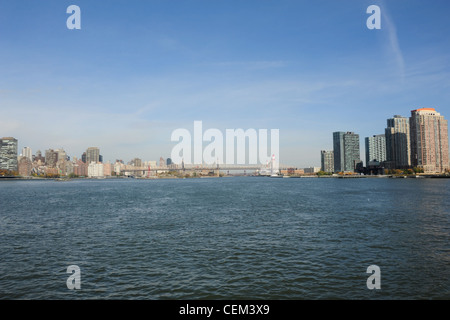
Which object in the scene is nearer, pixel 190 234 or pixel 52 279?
pixel 52 279

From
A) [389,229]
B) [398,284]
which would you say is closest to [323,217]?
[389,229]

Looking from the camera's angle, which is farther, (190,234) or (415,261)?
(190,234)

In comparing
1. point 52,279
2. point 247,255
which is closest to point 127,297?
point 52,279

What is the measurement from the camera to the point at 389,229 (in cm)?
2811

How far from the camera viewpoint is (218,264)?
1792 centimetres

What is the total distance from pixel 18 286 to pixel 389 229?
29.0 meters
